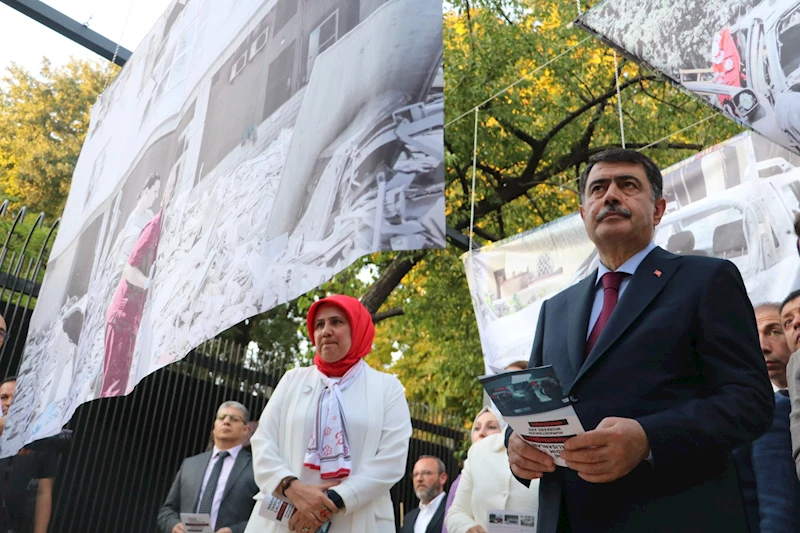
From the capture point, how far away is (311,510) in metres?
3.07

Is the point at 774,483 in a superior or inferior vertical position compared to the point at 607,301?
inferior

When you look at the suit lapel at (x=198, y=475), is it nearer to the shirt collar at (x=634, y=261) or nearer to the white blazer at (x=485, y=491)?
the white blazer at (x=485, y=491)

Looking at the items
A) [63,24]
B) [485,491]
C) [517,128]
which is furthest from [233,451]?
[517,128]

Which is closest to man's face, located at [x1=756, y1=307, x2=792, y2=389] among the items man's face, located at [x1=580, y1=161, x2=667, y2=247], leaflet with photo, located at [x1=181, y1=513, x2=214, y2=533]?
man's face, located at [x1=580, y1=161, x2=667, y2=247]

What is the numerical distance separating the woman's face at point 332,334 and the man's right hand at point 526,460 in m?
1.84

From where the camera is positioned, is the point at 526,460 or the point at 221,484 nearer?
the point at 526,460

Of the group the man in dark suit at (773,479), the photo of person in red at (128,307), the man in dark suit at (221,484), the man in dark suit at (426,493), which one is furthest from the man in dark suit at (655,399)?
the man in dark suit at (426,493)

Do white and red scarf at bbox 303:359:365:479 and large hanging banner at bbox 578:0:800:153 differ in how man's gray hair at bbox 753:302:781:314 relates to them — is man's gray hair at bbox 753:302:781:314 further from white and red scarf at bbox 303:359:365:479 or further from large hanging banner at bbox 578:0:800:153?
white and red scarf at bbox 303:359:365:479

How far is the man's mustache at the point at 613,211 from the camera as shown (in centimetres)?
198

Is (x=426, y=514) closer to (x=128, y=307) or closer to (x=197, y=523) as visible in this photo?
(x=197, y=523)

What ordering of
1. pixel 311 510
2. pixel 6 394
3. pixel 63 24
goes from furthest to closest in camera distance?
pixel 63 24 → pixel 6 394 → pixel 311 510

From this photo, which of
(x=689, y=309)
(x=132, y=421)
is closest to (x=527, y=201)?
(x=132, y=421)

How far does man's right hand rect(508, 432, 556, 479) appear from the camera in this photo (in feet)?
5.65

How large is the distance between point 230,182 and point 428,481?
3.37 m
